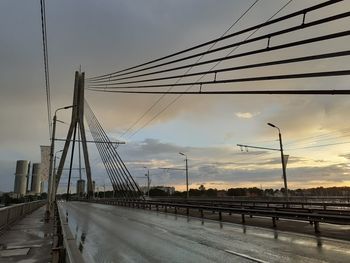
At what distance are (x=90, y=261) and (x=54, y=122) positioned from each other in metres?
24.0

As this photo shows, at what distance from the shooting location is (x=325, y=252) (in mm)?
12508

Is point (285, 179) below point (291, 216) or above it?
above

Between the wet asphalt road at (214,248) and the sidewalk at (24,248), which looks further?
the sidewalk at (24,248)

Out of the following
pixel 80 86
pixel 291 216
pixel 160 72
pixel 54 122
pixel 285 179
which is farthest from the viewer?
pixel 80 86

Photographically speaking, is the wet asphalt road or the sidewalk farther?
the sidewalk

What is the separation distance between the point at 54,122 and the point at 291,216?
21.0 metres

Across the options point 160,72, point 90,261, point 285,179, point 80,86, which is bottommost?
point 90,261

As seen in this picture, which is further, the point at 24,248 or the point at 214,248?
the point at 24,248

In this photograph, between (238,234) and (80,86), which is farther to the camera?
(80,86)

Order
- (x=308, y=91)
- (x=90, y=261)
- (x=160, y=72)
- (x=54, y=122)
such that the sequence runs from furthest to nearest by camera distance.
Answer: (x=54, y=122) < (x=160, y=72) < (x=308, y=91) < (x=90, y=261)

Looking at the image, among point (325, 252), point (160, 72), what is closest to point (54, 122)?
point (160, 72)

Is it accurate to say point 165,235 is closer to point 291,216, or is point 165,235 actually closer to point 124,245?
point 124,245

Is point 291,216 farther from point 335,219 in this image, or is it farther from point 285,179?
point 285,179

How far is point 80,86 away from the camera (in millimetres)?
69125
